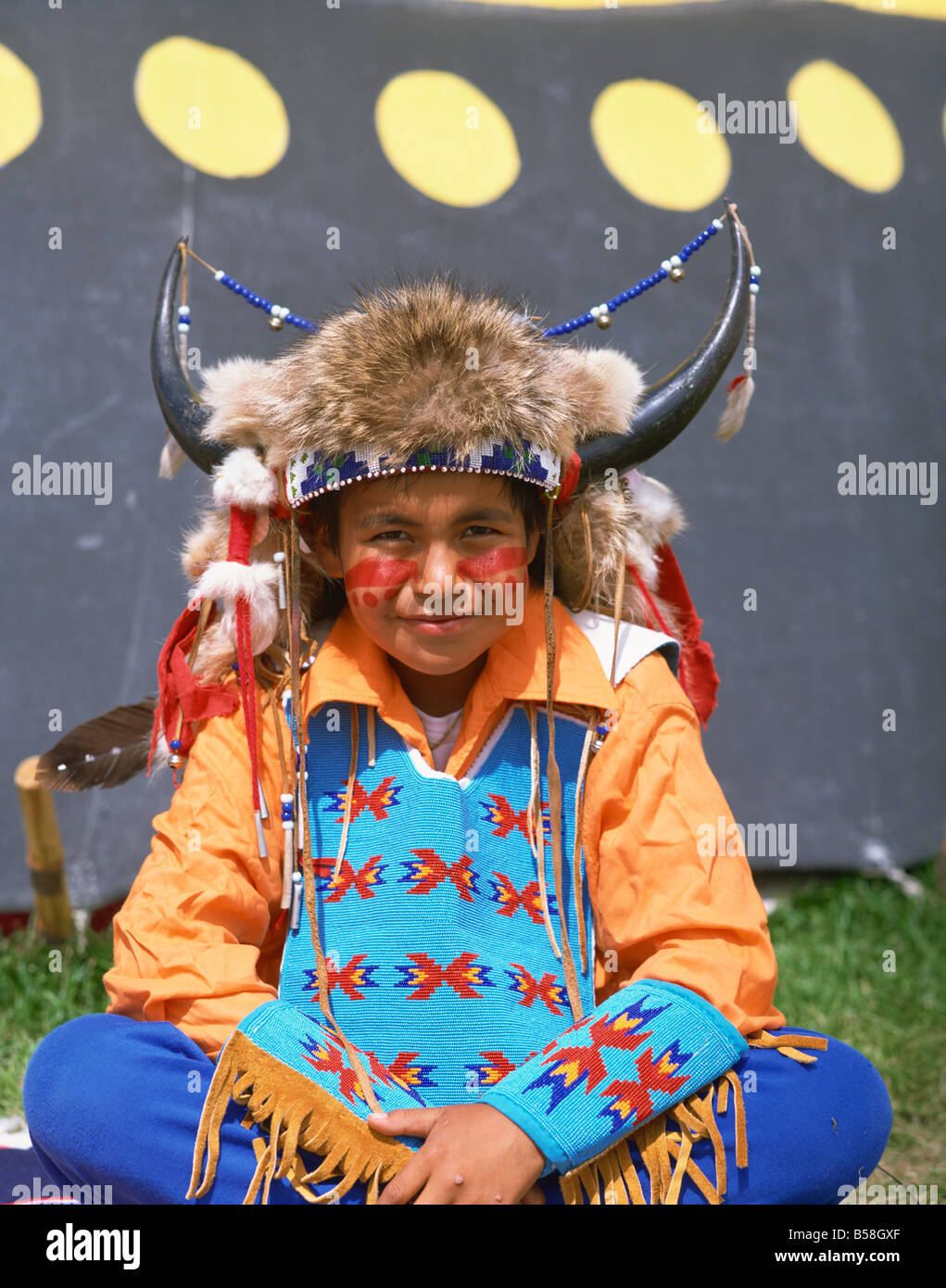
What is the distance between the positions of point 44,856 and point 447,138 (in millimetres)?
2156

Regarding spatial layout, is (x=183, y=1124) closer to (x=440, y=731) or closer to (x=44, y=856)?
(x=440, y=731)

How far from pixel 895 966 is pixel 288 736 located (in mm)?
1917

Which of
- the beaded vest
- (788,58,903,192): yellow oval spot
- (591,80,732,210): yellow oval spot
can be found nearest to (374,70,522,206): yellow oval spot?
(591,80,732,210): yellow oval spot

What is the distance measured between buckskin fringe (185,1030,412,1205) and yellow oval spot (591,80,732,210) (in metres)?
2.71

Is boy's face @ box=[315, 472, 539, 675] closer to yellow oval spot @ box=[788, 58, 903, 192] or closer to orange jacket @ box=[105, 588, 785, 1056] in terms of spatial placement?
orange jacket @ box=[105, 588, 785, 1056]

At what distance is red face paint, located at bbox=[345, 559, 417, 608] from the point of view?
74.7 inches

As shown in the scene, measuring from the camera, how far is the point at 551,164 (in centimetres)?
355

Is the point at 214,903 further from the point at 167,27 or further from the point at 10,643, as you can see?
the point at 167,27

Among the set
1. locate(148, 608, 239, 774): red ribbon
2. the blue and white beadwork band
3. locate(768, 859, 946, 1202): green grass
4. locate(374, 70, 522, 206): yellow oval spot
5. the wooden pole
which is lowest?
locate(768, 859, 946, 1202): green grass

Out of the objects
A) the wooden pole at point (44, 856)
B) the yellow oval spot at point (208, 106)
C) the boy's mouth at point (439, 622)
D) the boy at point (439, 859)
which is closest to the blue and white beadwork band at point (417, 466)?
the boy at point (439, 859)

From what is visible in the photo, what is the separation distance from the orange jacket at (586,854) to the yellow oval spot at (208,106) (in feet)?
5.92
